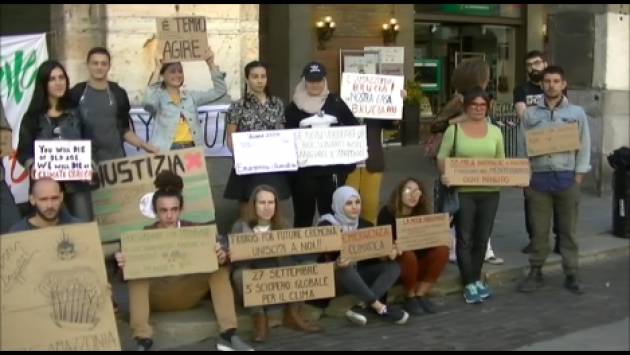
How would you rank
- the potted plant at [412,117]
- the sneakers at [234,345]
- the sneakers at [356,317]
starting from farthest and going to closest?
the potted plant at [412,117] → the sneakers at [356,317] → the sneakers at [234,345]

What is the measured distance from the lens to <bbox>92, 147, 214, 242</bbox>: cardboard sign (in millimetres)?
6762

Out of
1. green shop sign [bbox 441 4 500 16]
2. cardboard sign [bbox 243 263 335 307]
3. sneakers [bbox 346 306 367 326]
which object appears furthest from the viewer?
green shop sign [bbox 441 4 500 16]

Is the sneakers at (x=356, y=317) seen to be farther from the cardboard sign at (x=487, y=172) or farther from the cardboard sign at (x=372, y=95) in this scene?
the cardboard sign at (x=372, y=95)

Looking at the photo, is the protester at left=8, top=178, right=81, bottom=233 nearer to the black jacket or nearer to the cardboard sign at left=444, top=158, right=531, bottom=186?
the black jacket

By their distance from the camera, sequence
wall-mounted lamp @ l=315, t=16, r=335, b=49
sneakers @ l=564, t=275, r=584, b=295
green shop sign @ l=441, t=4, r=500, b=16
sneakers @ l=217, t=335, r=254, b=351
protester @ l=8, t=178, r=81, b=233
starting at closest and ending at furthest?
protester @ l=8, t=178, r=81, b=233
sneakers @ l=217, t=335, r=254, b=351
sneakers @ l=564, t=275, r=584, b=295
wall-mounted lamp @ l=315, t=16, r=335, b=49
green shop sign @ l=441, t=4, r=500, b=16

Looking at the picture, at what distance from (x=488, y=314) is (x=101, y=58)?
3.44 metres

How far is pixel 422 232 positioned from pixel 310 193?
978mm

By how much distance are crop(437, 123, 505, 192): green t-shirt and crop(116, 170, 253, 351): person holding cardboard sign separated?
2.16 meters

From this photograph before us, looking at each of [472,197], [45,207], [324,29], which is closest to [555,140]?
[472,197]

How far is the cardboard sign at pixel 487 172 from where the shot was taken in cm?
724

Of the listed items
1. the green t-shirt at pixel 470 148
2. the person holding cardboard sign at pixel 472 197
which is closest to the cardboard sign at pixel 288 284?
the person holding cardboard sign at pixel 472 197

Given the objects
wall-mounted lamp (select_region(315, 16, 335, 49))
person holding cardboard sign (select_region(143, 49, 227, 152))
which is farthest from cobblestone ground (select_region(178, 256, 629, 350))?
wall-mounted lamp (select_region(315, 16, 335, 49))

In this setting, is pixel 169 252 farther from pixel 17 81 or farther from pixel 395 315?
pixel 17 81

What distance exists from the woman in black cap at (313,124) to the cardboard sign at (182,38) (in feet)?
2.75
